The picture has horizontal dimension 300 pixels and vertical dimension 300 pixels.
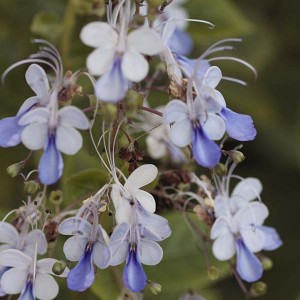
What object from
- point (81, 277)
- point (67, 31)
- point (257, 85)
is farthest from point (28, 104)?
point (257, 85)

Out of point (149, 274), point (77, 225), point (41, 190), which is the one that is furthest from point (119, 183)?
point (149, 274)

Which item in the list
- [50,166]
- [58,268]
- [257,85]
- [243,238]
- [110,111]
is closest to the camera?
[110,111]

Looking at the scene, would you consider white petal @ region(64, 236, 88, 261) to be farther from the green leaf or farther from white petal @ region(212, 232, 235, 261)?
the green leaf

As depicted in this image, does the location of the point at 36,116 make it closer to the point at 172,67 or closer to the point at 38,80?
the point at 38,80

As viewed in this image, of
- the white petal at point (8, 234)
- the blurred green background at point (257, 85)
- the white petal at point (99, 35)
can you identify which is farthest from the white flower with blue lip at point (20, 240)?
the blurred green background at point (257, 85)

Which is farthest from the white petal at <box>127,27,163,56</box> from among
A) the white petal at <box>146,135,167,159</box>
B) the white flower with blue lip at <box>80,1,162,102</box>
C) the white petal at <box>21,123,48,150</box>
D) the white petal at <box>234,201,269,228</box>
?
the white petal at <box>146,135,167,159</box>

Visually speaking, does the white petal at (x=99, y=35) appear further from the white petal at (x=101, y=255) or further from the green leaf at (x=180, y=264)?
the green leaf at (x=180, y=264)
